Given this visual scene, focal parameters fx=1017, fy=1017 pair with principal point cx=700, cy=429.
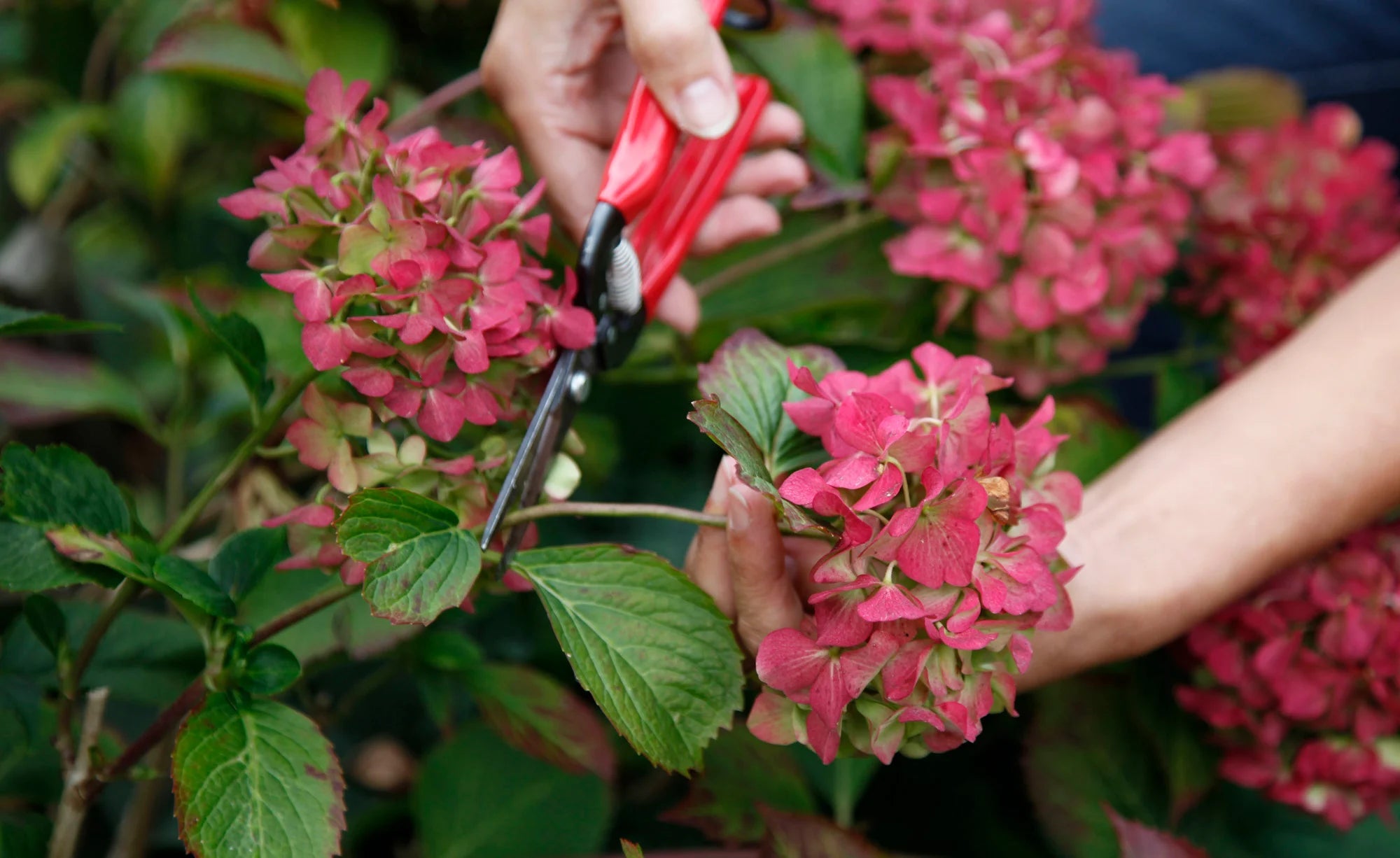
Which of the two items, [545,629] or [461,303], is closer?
[461,303]

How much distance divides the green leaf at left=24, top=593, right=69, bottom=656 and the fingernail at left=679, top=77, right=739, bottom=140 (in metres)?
0.40

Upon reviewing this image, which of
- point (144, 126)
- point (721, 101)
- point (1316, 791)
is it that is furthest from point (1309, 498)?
point (144, 126)

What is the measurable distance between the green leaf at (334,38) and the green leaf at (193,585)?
1.49 ft

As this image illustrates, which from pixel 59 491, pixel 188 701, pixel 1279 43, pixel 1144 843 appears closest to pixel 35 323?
pixel 59 491

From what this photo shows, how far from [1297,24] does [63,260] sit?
53.2 inches

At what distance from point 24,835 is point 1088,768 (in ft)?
2.10

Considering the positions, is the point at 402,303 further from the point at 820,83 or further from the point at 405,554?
the point at 820,83

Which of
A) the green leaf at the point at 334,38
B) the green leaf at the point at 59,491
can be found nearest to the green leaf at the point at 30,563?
the green leaf at the point at 59,491

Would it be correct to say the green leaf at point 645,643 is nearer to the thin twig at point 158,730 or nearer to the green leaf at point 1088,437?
the thin twig at point 158,730

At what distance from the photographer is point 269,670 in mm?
452

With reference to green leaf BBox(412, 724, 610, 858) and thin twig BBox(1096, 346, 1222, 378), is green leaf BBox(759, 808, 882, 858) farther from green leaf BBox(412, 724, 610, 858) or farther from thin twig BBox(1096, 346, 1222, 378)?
thin twig BBox(1096, 346, 1222, 378)

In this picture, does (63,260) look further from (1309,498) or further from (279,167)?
(1309,498)

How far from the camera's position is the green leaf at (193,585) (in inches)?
16.3

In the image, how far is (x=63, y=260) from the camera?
1044 millimetres
